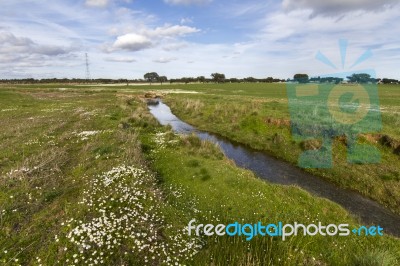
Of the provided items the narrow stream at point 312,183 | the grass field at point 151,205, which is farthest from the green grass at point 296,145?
the narrow stream at point 312,183

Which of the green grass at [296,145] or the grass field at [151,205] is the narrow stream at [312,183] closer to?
the green grass at [296,145]

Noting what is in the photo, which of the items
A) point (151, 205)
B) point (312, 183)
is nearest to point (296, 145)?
point (312, 183)

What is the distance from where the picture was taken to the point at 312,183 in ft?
62.5

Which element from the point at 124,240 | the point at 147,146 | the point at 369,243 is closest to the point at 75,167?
the point at 147,146

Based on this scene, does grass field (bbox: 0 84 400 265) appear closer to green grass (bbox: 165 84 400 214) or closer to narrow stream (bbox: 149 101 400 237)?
green grass (bbox: 165 84 400 214)

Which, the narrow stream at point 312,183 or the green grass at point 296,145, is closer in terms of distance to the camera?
the narrow stream at point 312,183

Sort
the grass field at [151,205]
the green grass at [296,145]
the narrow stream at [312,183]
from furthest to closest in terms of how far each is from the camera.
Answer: the green grass at [296,145] < the narrow stream at [312,183] < the grass field at [151,205]

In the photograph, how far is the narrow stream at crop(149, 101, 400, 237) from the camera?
47.0 ft

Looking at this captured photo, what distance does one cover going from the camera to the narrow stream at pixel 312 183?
14312 mm

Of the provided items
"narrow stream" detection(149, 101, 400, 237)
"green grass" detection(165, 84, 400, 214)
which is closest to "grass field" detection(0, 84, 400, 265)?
"green grass" detection(165, 84, 400, 214)

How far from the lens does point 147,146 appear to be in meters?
21.9

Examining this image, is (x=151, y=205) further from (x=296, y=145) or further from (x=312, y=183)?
(x=296, y=145)

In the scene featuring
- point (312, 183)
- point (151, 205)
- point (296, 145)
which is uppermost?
point (151, 205)

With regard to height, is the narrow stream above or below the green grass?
below
